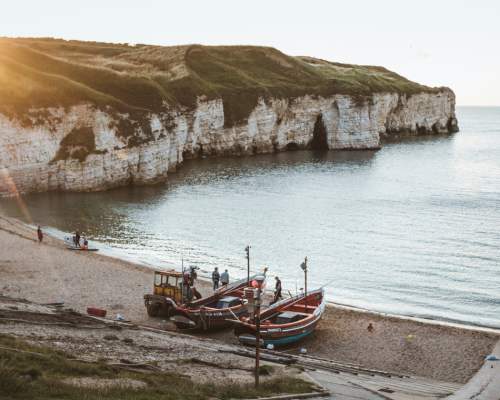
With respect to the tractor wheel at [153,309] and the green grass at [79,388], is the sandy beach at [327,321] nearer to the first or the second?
the tractor wheel at [153,309]

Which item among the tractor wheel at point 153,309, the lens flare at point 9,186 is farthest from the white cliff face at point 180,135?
the tractor wheel at point 153,309

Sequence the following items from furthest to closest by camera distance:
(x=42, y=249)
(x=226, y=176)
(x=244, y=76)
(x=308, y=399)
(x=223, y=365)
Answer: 1. (x=244, y=76)
2. (x=226, y=176)
3. (x=42, y=249)
4. (x=223, y=365)
5. (x=308, y=399)

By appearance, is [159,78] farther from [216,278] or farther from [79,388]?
[79,388]

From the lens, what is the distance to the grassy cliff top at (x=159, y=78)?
262ft

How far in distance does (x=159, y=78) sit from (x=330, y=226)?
63919 mm

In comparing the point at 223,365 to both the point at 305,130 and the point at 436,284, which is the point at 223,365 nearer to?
the point at 436,284

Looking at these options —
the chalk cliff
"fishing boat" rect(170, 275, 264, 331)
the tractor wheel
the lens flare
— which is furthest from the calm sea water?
the tractor wheel

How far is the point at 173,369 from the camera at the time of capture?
69.6 ft

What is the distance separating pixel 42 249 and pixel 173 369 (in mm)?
31992

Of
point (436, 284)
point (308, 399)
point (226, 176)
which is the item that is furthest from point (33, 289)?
point (226, 176)

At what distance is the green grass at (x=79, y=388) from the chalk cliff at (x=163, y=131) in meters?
57.3

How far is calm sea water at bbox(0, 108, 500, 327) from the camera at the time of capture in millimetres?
43219

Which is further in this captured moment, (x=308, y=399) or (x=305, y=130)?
(x=305, y=130)

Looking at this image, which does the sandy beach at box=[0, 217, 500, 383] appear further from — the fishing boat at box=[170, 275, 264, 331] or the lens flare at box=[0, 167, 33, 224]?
the lens flare at box=[0, 167, 33, 224]
